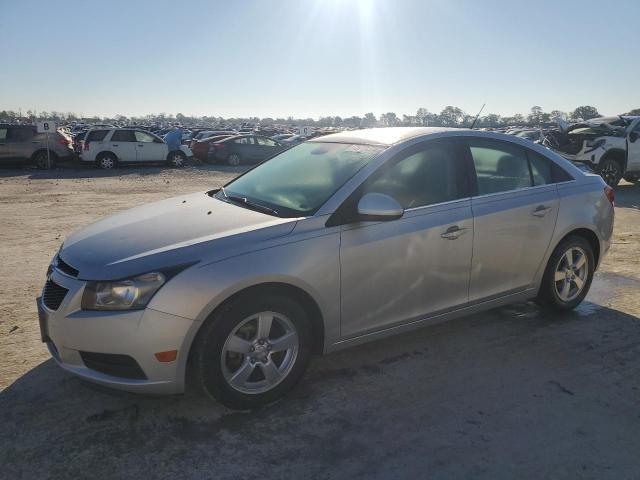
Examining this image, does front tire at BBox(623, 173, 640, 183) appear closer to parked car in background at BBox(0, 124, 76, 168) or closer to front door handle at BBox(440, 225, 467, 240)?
front door handle at BBox(440, 225, 467, 240)

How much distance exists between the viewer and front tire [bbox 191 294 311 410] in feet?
9.67

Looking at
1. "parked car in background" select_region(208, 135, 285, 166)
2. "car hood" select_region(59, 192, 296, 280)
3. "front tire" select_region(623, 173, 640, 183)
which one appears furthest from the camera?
"parked car in background" select_region(208, 135, 285, 166)

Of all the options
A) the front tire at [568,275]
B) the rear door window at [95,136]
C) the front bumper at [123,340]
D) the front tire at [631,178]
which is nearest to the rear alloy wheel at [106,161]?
the rear door window at [95,136]

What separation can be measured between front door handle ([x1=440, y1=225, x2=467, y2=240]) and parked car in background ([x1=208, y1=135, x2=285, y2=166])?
65.0ft

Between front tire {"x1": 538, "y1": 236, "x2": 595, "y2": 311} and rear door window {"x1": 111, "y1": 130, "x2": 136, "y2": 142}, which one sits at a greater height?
rear door window {"x1": 111, "y1": 130, "x2": 136, "y2": 142}

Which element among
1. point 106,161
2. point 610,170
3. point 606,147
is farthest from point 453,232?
point 106,161

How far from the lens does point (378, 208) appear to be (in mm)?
3268

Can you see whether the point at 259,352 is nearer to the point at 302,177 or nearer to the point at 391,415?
the point at 391,415

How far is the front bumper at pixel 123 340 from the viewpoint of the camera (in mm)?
2801

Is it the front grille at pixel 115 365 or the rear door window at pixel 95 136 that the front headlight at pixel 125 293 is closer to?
the front grille at pixel 115 365

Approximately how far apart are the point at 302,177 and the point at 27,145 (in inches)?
711

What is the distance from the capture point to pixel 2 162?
18469mm

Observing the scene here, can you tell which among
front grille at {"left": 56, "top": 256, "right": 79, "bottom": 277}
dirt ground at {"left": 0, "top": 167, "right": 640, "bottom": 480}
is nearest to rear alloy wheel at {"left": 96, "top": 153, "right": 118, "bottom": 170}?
dirt ground at {"left": 0, "top": 167, "right": 640, "bottom": 480}

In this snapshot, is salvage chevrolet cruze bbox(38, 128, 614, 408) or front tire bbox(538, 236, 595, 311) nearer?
salvage chevrolet cruze bbox(38, 128, 614, 408)
